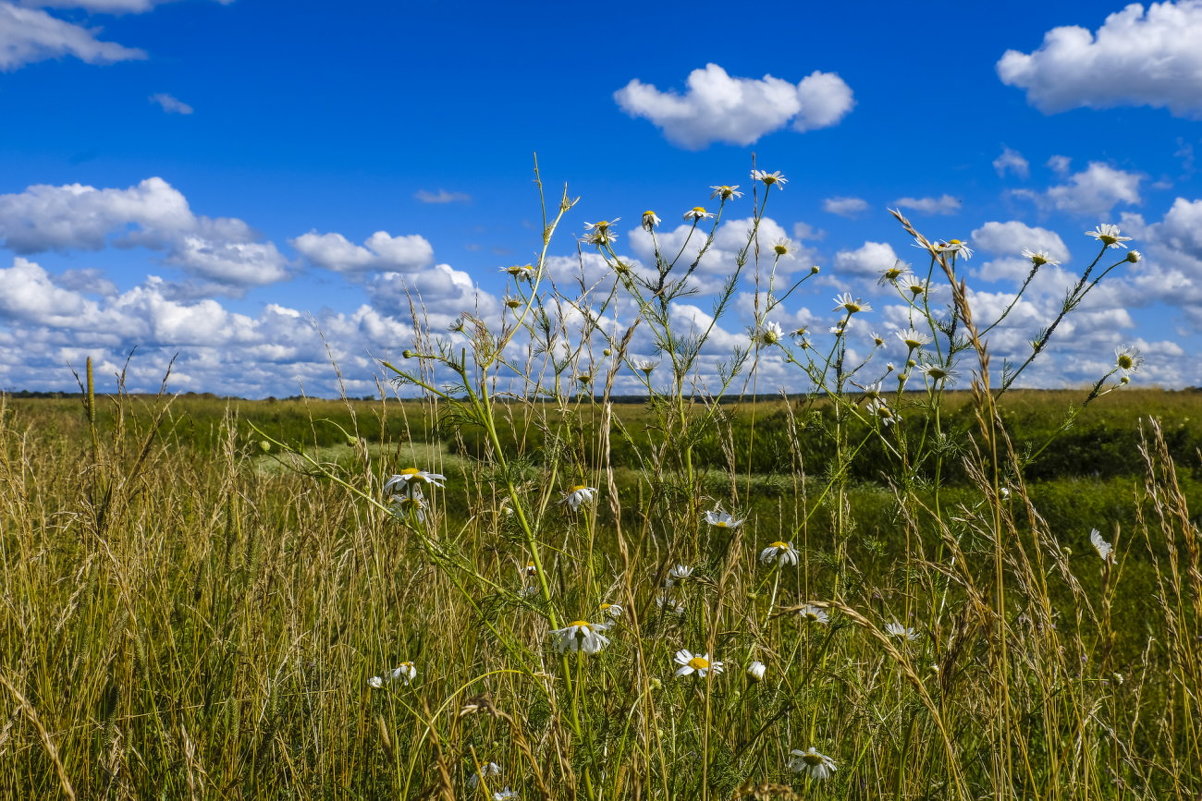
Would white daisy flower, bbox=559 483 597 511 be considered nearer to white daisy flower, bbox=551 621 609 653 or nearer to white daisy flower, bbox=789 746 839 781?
white daisy flower, bbox=551 621 609 653

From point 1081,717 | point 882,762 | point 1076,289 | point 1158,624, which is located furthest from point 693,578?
point 1158,624

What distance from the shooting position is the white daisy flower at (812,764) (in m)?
1.88

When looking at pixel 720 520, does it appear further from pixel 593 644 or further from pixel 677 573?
pixel 593 644

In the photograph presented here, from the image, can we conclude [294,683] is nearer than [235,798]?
No

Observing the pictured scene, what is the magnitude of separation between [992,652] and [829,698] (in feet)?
3.72

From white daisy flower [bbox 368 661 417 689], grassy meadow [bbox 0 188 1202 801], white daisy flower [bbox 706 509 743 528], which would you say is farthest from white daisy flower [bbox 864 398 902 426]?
white daisy flower [bbox 368 661 417 689]

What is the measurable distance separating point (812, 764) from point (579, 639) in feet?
2.47

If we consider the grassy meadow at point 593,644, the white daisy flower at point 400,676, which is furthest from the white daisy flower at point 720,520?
the white daisy flower at point 400,676

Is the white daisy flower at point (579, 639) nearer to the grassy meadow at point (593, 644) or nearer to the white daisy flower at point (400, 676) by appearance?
the grassy meadow at point (593, 644)

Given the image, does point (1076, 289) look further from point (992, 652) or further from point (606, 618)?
point (606, 618)

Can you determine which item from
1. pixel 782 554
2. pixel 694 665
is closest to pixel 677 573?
pixel 694 665

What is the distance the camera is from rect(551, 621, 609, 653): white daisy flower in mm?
1510

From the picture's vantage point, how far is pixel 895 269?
8.97ft

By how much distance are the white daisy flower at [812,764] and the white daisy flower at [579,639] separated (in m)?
0.61
